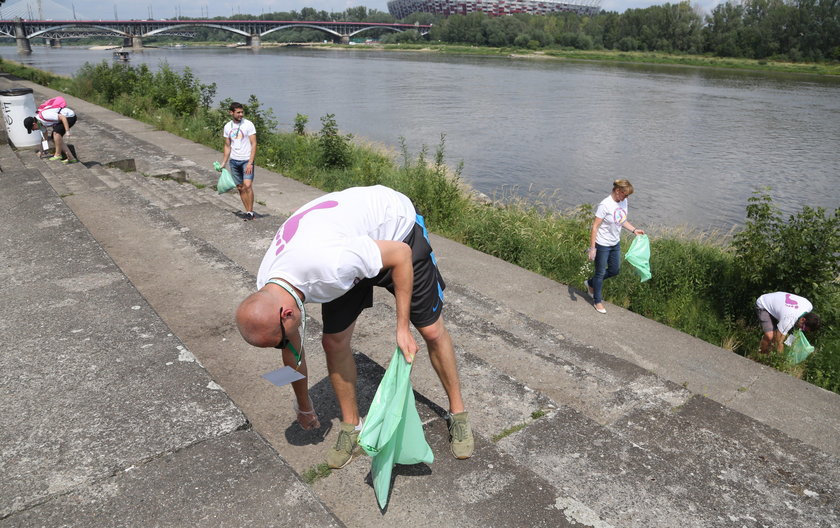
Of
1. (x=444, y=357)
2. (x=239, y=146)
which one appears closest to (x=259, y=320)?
(x=444, y=357)

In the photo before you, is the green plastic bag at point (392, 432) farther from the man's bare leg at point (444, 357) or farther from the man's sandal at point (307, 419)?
the man's sandal at point (307, 419)

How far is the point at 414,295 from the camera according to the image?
2547mm

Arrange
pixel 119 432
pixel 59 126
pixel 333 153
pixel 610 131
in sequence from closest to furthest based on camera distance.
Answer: pixel 119 432 < pixel 59 126 < pixel 333 153 < pixel 610 131

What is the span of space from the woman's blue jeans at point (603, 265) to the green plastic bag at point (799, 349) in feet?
5.03

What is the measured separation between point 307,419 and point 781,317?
425 cm

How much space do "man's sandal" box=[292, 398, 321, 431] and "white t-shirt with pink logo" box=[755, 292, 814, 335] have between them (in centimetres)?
413

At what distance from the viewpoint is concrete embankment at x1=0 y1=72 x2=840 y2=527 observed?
213cm

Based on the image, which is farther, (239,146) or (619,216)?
(239,146)

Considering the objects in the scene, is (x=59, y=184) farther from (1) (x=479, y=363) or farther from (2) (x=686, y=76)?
(2) (x=686, y=76)

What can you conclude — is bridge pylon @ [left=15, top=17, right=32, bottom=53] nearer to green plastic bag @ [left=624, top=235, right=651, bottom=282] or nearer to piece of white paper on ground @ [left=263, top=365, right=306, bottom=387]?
green plastic bag @ [left=624, top=235, right=651, bottom=282]

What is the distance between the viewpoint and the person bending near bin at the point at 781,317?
16.5 ft

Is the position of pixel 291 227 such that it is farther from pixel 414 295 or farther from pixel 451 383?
pixel 451 383

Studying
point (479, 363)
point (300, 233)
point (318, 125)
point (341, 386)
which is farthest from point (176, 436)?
point (318, 125)

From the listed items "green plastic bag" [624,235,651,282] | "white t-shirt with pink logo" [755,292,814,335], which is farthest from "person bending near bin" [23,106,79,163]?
"white t-shirt with pink logo" [755,292,814,335]
